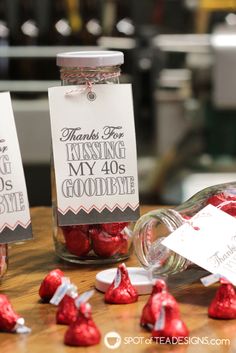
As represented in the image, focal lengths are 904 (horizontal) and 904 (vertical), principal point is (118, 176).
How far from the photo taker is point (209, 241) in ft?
4.24

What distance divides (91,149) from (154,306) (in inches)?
14.8

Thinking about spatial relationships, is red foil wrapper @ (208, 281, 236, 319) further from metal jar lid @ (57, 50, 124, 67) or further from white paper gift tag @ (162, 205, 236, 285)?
metal jar lid @ (57, 50, 124, 67)

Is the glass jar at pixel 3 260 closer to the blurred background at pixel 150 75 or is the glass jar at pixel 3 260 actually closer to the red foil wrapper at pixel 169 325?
the red foil wrapper at pixel 169 325

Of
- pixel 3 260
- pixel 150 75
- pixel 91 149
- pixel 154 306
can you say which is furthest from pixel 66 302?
pixel 150 75

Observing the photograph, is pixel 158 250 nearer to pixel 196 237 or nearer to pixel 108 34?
pixel 196 237

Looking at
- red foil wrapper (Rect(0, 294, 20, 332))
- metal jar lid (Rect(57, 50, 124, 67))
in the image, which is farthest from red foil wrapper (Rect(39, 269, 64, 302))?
metal jar lid (Rect(57, 50, 124, 67))

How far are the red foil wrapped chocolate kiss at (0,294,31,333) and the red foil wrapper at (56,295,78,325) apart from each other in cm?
5

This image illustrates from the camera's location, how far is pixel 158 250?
132cm

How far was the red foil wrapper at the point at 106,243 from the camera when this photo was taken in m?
1.44

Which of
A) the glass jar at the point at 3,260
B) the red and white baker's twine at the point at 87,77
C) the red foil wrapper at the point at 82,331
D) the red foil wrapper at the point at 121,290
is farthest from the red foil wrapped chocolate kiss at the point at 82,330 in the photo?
the red and white baker's twine at the point at 87,77

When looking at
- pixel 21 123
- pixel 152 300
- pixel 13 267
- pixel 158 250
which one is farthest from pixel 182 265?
pixel 21 123

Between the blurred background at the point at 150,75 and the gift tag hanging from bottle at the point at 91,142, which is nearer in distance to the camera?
the gift tag hanging from bottle at the point at 91,142

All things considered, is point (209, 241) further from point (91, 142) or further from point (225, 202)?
point (91, 142)

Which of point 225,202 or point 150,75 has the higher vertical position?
point 225,202
